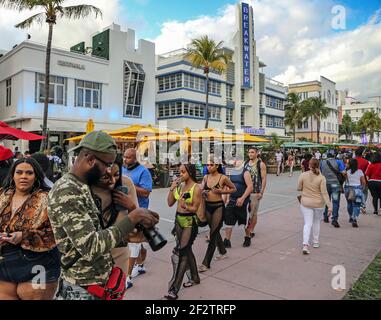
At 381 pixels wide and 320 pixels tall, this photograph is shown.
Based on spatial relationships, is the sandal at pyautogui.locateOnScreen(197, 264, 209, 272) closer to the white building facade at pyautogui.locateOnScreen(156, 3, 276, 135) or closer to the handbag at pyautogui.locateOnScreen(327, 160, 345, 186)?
the handbag at pyautogui.locateOnScreen(327, 160, 345, 186)

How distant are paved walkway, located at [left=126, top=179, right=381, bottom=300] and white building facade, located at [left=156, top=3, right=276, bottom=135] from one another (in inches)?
1019

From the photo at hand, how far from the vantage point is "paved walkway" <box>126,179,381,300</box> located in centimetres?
394

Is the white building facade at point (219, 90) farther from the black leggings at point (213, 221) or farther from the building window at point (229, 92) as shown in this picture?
the black leggings at point (213, 221)

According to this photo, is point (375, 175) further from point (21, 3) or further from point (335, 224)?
point (21, 3)

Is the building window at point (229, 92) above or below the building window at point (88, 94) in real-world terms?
above

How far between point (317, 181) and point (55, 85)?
67.3 ft

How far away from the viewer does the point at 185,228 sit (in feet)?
12.9

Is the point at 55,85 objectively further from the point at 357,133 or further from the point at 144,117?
the point at 357,133

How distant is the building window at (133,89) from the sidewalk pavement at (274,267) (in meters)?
20.6

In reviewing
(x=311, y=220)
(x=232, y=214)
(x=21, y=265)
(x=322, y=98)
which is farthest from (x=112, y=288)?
(x=322, y=98)

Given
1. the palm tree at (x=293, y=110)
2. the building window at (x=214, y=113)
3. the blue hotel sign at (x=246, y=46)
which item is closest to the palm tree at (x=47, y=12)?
the building window at (x=214, y=113)

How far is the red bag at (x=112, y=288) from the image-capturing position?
1.87 m

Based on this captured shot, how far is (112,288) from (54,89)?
73.5 ft
